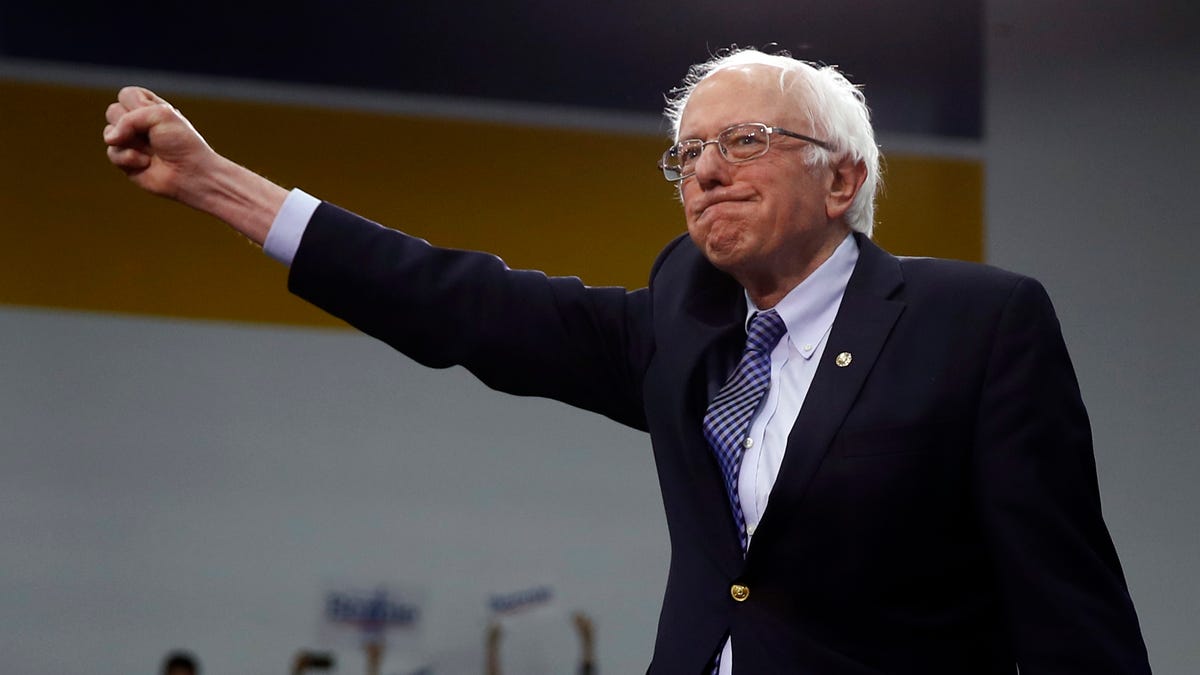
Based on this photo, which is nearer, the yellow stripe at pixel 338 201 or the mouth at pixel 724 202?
the mouth at pixel 724 202

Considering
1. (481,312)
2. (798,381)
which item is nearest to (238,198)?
(481,312)

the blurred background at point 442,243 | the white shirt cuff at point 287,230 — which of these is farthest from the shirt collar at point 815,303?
the blurred background at point 442,243

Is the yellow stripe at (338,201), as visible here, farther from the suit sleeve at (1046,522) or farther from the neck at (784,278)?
the suit sleeve at (1046,522)

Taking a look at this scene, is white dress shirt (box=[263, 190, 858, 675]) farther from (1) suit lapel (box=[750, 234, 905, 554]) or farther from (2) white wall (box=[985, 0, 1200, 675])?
(2) white wall (box=[985, 0, 1200, 675])

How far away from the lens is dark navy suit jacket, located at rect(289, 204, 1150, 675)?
1272 mm

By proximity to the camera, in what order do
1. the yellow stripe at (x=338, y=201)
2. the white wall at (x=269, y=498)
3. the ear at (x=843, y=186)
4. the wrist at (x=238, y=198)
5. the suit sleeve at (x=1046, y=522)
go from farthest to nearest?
1. the yellow stripe at (x=338, y=201)
2. the white wall at (x=269, y=498)
3. the ear at (x=843, y=186)
4. the wrist at (x=238, y=198)
5. the suit sleeve at (x=1046, y=522)

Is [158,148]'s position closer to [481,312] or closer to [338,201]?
[481,312]

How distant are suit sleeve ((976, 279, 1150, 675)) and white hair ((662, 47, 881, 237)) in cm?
28

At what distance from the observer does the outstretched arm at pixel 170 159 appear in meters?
1.35

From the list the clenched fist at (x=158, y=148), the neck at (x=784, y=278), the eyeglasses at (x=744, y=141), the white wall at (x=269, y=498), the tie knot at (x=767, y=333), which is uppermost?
the eyeglasses at (x=744, y=141)

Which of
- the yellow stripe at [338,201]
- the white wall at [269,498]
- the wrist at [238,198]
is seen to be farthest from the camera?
the yellow stripe at [338,201]

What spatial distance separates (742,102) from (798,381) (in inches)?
11.5

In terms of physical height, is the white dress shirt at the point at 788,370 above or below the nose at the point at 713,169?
below

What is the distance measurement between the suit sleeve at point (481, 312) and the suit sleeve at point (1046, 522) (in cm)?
39
